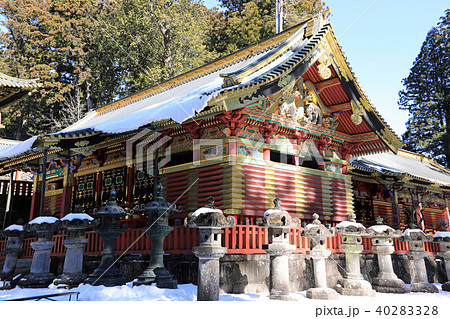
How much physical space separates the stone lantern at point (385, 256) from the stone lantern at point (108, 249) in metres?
7.02

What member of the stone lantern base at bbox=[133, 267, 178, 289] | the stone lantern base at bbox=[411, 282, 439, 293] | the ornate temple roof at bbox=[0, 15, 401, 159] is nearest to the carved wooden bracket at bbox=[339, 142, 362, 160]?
the ornate temple roof at bbox=[0, 15, 401, 159]

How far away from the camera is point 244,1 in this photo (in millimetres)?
45250

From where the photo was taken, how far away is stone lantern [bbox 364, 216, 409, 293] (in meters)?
10.7

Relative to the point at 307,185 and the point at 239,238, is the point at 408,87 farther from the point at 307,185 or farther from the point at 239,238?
the point at 239,238

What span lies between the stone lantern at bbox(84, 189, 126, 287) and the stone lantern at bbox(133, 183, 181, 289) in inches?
22.8

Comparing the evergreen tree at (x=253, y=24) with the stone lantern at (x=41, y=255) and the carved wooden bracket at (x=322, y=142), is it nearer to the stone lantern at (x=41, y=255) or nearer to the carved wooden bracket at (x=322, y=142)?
the carved wooden bracket at (x=322, y=142)

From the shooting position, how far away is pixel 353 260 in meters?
9.80

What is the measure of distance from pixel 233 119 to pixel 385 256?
6.27 m

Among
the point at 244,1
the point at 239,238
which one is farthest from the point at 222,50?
the point at 239,238

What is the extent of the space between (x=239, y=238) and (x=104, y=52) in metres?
29.9

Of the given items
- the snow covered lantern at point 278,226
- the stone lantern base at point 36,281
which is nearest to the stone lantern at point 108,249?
the stone lantern base at point 36,281

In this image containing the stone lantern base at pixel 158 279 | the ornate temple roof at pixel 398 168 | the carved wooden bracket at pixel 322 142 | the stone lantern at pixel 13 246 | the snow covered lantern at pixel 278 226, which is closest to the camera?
the snow covered lantern at pixel 278 226

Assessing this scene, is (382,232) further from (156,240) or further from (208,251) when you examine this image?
(156,240)

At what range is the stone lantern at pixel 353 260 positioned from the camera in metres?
9.59
